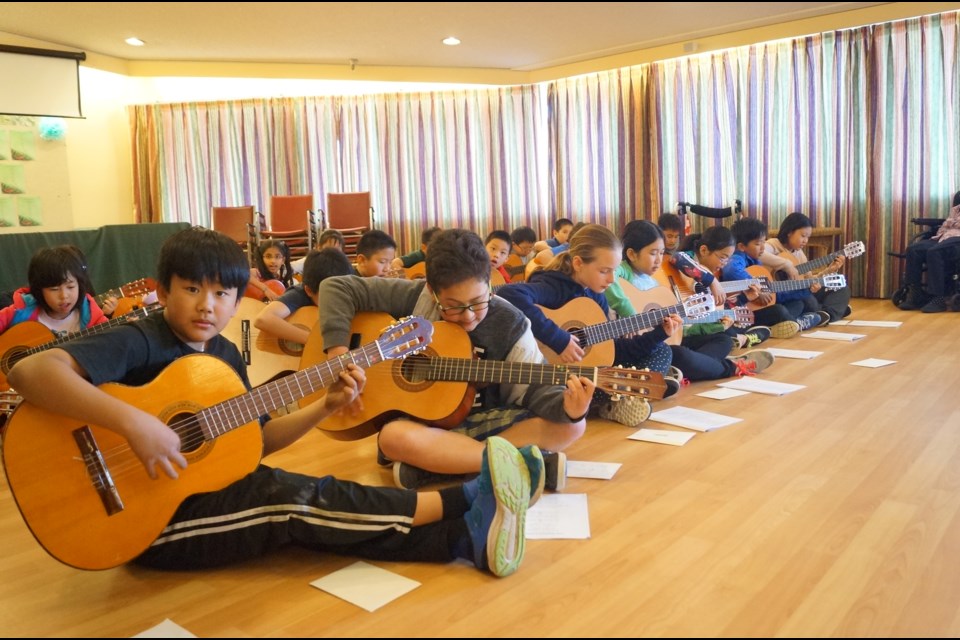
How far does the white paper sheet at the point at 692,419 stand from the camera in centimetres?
298

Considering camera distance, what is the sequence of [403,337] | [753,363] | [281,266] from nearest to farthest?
[403,337] < [753,363] < [281,266]

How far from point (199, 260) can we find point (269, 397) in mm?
391

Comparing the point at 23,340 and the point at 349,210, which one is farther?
the point at 349,210

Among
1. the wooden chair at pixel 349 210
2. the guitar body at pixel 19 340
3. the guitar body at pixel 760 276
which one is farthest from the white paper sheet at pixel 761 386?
the wooden chair at pixel 349 210

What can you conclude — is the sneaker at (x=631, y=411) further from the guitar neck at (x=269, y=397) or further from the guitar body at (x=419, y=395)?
the guitar neck at (x=269, y=397)

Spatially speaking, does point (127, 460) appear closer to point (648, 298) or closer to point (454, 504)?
point (454, 504)

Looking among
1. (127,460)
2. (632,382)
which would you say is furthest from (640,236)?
(127,460)

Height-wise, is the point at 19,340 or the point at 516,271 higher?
the point at 516,271

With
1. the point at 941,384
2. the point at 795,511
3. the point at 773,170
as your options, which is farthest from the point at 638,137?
the point at 795,511

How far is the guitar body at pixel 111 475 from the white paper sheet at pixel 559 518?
2.72 feet

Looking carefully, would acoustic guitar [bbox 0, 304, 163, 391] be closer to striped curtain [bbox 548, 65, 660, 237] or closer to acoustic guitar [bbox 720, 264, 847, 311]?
acoustic guitar [bbox 720, 264, 847, 311]

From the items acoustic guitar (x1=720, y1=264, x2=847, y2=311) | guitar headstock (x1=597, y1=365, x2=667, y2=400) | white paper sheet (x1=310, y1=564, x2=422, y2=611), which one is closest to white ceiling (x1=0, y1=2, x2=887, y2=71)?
acoustic guitar (x1=720, y1=264, x2=847, y2=311)

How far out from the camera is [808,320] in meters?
5.39

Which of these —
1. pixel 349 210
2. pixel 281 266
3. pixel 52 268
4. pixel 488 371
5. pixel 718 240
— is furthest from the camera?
pixel 349 210
